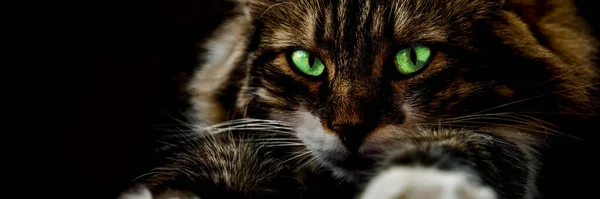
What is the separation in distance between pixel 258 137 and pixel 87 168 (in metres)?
0.36

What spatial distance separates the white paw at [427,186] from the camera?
0.54 m

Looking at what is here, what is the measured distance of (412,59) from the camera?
79 centimetres

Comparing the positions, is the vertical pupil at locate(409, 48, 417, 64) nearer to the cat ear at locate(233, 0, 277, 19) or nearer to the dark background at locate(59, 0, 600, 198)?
the cat ear at locate(233, 0, 277, 19)

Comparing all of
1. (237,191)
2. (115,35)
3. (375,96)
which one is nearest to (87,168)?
(115,35)

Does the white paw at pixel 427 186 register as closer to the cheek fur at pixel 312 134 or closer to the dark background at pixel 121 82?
the cheek fur at pixel 312 134

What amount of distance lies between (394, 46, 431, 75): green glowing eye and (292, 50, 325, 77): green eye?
127 millimetres

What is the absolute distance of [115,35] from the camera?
106 centimetres

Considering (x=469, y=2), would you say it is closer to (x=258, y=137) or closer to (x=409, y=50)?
(x=409, y=50)

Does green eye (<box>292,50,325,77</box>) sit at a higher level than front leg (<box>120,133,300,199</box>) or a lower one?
higher

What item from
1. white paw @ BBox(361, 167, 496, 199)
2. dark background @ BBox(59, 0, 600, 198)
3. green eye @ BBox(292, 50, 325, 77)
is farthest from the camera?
dark background @ BBox(59, 0, 600, 198)

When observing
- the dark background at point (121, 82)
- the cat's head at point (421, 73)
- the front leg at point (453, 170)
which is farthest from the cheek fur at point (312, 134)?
the dark background at point (121, 82)

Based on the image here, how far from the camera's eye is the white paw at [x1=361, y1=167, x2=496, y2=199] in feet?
1.76

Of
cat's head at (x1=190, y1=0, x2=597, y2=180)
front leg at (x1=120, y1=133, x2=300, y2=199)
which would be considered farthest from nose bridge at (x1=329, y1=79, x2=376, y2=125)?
front leg at (x1=120, y1=133, x2=300, y2=199)

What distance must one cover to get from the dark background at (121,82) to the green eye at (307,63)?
0.28 metres
